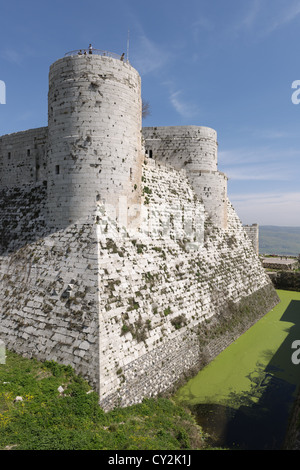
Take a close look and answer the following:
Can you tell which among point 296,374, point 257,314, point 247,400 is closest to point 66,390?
point 247,400

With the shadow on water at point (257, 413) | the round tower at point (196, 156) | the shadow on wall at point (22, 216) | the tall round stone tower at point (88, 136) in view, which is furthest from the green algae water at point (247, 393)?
the shadow on wall at point (22, 216)

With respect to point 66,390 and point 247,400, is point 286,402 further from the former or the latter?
point 66,390

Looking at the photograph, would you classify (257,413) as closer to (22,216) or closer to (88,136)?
(88,136)

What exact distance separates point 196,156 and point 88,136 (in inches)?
494

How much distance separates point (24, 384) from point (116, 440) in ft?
13.8

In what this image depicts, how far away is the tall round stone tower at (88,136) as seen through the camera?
14.9m

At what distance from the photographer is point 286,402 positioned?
1309cm

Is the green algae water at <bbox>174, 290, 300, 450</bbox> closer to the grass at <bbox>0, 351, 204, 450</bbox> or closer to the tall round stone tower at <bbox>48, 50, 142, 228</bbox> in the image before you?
the grass at <bbox>0, 351, 204, 450</bbox>

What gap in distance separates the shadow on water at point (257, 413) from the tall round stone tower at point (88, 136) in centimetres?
1072

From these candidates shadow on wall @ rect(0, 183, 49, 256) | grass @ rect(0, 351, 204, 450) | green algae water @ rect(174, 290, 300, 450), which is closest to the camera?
grass @ rect(0, 351, 204, 450)

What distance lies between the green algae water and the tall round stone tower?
397 inches

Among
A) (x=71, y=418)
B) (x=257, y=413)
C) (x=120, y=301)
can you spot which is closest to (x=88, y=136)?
(x=120, y=301)

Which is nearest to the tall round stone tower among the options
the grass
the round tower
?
the grass

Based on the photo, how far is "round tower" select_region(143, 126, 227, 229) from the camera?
24.7 m
